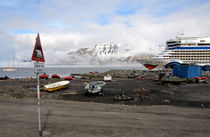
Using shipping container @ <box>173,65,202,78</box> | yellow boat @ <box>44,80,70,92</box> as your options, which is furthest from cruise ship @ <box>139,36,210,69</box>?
yellow boat @ <box>44,80,70,92</box>

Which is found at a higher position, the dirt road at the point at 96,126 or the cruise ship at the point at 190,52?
the cruise ship at the point at 190,52

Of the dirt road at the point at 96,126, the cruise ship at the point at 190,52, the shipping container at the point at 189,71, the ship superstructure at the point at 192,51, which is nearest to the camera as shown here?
the dirt road at the point at 96,126

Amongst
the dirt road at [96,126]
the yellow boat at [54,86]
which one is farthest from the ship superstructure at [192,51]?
the dirt road at [96,126]

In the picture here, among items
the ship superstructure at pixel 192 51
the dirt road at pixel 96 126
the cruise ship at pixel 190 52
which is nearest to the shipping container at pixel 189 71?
the dirt road at pixel 96 126

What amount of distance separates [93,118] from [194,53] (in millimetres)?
89077

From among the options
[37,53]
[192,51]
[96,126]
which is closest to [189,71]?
[96,126]

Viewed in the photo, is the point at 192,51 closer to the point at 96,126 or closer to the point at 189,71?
the point at 189,71

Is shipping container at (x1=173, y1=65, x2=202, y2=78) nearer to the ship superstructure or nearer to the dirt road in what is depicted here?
the dirt road

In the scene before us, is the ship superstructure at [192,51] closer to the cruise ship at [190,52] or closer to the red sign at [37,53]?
the cruise ship at [190,52]

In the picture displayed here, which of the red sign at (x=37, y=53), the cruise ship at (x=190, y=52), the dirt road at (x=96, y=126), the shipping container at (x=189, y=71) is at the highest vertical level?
the cruise ship at (x=190, y=52)

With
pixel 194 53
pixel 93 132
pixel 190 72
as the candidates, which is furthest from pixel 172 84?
pixel 194 53

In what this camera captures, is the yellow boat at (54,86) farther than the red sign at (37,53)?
Yes

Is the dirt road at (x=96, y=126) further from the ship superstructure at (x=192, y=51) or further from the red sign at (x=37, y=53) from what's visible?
the ship superstructure at (x=192, y=51)

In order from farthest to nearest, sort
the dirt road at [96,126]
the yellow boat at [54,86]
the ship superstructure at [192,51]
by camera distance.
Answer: the ship superstructure at [192,51], the yellow boat at [54,86], the dirt road at [96,126]
